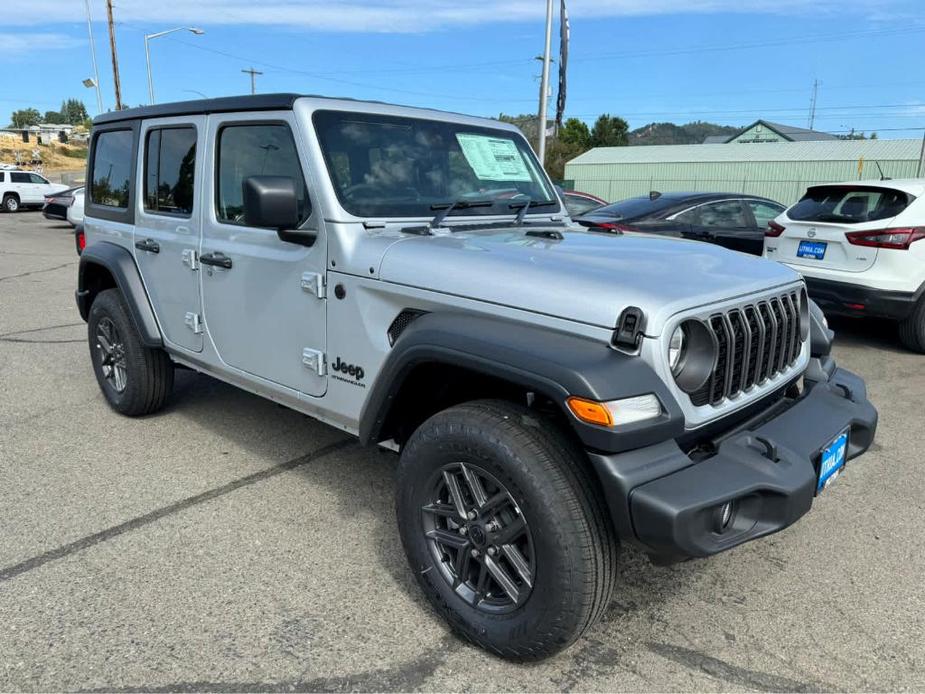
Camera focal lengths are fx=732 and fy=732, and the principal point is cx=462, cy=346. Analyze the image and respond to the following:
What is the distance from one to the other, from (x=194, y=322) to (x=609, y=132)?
80961 mm

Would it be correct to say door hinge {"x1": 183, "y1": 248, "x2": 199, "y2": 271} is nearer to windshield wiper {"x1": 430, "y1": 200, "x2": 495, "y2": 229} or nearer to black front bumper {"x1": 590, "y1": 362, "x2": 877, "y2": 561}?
windshield wiper {"x1": 430, "y1": 200, "x2": 495, "y2": 229}

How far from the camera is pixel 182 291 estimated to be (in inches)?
159

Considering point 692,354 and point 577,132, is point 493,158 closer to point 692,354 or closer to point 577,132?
point 692,354

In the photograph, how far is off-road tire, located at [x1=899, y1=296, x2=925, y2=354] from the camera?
656 cm

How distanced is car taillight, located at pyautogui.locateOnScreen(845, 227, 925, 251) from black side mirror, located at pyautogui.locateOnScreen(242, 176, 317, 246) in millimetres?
5497

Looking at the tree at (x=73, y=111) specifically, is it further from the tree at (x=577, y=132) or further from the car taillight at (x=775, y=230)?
the car taillight at (x=775, y=230)

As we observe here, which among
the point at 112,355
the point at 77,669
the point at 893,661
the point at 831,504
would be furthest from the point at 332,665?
the point at 112,355

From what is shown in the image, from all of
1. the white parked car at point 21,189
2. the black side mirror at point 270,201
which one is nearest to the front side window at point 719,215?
the black side mirror at point 270,201

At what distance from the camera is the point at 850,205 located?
6754mm

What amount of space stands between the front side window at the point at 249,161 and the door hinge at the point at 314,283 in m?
0.25

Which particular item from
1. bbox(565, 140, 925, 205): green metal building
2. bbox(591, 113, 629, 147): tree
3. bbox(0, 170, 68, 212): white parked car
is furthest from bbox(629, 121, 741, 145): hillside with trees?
bbox(0, 170, 68, 212): white parked car

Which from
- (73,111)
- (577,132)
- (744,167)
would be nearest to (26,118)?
(73,111)

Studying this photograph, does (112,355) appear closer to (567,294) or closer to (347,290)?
(347,290)

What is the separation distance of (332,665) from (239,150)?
2.41 metres
